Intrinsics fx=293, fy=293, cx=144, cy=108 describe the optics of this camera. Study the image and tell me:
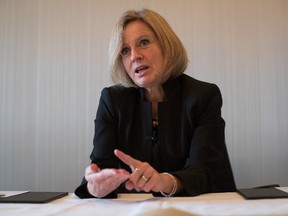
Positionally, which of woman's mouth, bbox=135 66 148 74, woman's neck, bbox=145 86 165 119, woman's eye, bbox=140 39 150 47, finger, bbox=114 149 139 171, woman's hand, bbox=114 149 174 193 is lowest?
woman's hand, bbox=114 149 174 193

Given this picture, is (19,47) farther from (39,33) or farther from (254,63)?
(254,63)

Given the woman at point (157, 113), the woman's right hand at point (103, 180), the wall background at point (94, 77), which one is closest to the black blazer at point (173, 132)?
the woman at point (157, 113)

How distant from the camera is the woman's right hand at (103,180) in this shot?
0.80 metres

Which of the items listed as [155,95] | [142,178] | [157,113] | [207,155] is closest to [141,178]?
[142,178]

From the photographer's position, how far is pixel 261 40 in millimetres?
2158

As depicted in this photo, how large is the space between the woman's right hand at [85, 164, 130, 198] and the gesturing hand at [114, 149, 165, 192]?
22 mm

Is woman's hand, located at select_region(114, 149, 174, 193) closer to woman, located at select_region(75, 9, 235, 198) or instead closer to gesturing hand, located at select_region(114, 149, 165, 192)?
gesturing hand, located at select_region(114, 149, 165, 192)

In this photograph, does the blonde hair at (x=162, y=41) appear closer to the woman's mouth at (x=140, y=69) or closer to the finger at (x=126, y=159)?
the woman's mouth at (x=140, y=69)

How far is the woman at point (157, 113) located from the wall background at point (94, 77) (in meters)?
0.88

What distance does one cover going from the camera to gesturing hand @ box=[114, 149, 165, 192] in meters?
0.79

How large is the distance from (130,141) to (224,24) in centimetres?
138

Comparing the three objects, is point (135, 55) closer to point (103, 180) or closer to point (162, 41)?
point (162, 41)

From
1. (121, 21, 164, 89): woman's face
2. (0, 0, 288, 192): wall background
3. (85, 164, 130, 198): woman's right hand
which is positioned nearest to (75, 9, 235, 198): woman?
(121, 21, 164, 89): woman's face

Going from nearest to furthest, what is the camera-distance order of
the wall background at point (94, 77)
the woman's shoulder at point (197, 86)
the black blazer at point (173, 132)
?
the black blazer at point (173, 132) < the woman's shoulder at point (197, 86) < the wall background at point (94, 77)
